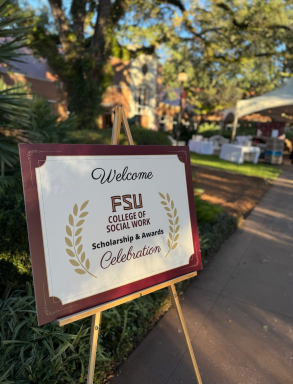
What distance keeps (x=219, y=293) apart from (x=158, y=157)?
81.3 inches

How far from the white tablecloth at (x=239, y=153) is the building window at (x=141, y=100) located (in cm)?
1256

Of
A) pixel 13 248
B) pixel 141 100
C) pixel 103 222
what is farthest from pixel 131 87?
pixel 103 222

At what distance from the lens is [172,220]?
2043 millimetres

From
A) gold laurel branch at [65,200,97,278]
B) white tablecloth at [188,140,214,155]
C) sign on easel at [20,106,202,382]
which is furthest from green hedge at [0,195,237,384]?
white tablecloth at [188,140,214,155]

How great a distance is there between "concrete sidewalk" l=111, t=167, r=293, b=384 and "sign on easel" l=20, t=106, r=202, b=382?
2.69 ft

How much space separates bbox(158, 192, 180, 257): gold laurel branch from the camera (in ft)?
6.60

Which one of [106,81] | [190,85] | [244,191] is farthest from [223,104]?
[244,191]

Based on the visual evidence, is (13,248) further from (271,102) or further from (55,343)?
(271,102)

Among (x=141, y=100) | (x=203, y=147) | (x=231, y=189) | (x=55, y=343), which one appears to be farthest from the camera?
(x=141, y=100)

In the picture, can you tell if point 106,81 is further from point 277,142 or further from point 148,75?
point 148,75

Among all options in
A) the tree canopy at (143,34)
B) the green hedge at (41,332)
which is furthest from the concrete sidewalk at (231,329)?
the tree canopy at (143,34)

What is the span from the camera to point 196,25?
45.0 ft

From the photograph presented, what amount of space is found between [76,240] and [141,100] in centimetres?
2462

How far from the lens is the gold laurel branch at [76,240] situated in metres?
1.54
